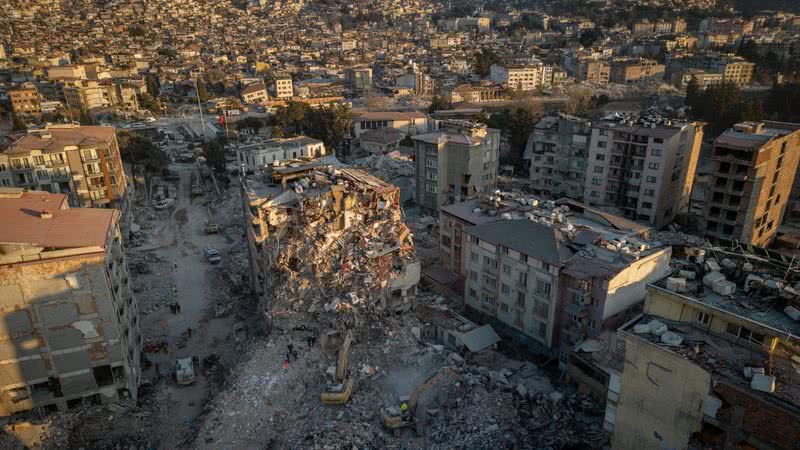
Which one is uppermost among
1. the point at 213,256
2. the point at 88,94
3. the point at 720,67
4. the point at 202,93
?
the point at 720,67

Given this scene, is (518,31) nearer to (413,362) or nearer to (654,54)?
(654,54)

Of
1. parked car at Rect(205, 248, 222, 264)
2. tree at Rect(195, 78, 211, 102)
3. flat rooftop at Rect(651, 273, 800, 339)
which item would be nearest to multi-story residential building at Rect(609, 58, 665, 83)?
tree at Rect(195, 78, 211, 102)

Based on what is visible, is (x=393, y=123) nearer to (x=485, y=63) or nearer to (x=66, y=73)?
(x=485, y=63)

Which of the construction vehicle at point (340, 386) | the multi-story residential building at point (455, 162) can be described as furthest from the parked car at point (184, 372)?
the multi-story residential building at point (455, 162)

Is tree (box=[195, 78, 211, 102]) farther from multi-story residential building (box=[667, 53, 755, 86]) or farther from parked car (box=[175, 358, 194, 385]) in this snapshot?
multi-story residential building (box=[667, 53, 755, 86])

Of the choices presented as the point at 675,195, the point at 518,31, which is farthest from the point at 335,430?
the point at 518,31

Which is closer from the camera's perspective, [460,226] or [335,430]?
[335,430]

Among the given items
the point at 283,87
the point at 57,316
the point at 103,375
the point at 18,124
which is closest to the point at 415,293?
the point at 103,375
